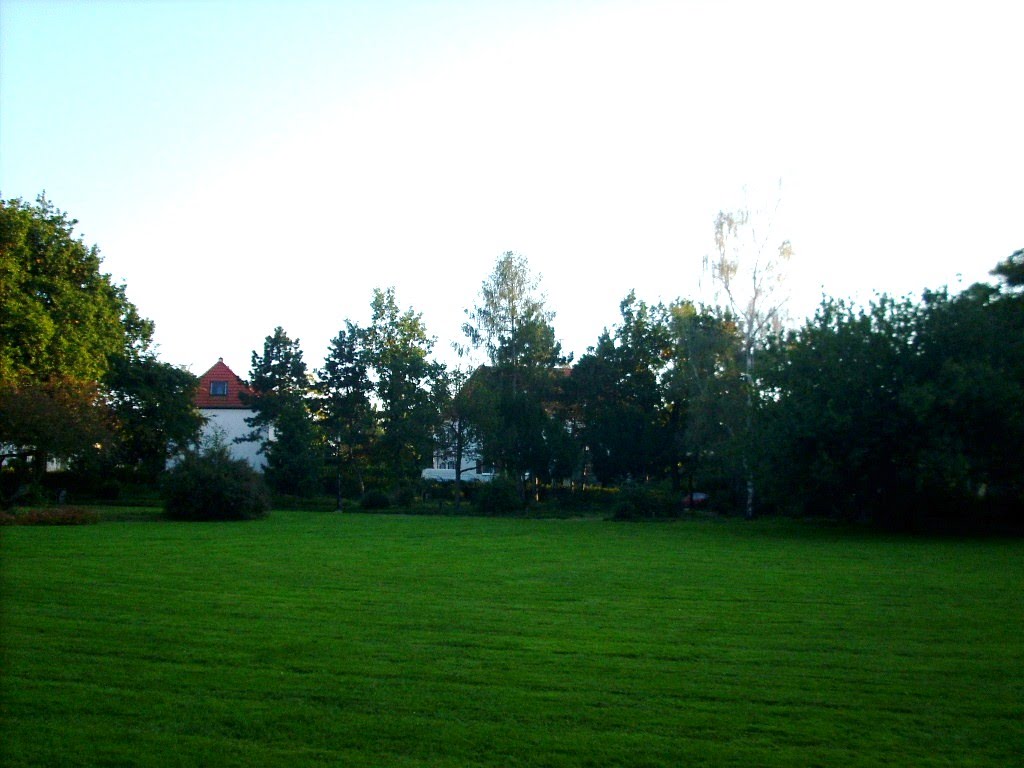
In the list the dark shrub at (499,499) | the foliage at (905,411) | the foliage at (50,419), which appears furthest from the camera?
the dark shrub at (499,499)

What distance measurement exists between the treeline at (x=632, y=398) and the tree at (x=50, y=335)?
0.10 m

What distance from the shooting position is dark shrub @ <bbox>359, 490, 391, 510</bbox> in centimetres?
4484

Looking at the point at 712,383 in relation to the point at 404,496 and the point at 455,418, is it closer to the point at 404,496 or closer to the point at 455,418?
the point at 455,418

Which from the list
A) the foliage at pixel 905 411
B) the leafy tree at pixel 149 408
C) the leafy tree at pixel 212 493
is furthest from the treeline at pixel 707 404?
the leafy tree at pixel 212 493

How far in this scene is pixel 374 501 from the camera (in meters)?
44.9

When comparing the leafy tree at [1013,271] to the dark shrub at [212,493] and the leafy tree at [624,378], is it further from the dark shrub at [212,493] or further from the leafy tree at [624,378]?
the dark shrub at [212,493]

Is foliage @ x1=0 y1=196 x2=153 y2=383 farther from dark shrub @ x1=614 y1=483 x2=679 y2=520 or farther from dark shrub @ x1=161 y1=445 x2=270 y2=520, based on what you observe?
dark shrub @ x1=614 y1=483 x2=679 y2=520

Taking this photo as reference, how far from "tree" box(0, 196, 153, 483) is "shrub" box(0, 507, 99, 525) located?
294cm

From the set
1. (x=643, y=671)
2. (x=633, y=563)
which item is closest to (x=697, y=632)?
(x=643, y=671)

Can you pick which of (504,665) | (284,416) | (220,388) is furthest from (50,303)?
(504,665)

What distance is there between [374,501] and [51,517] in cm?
1881

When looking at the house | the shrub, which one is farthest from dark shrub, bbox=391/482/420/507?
the house

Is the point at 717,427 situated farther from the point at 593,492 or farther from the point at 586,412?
the point at 586,412

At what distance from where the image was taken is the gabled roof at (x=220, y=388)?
63688 mm
